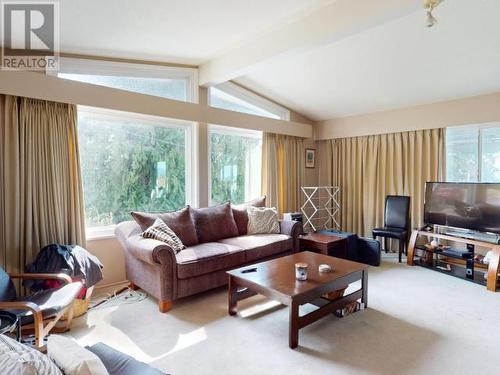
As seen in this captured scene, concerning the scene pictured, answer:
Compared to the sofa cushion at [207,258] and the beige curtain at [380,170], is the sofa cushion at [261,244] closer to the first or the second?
the sofa cushion at [207,258]

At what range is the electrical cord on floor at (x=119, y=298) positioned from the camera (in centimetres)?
303

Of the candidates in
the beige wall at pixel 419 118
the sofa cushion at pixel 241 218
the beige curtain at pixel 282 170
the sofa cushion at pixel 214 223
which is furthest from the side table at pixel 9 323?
the beige wall at pixel 419 118

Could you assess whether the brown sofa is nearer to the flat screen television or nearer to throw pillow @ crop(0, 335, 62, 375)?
throw pillow @ crop(0, 335, 62, 375)

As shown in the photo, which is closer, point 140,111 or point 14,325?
point 14,325

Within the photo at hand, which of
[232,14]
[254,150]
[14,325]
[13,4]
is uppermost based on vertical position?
[232,14]

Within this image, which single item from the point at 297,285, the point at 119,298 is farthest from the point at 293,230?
the point at 119,298

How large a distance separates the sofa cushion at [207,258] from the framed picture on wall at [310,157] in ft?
9.40

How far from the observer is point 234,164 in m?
4.89

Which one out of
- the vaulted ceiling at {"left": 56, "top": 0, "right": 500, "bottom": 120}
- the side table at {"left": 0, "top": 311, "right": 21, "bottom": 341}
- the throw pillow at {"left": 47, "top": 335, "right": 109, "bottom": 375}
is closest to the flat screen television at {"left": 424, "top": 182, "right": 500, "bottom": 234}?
→ the vaulted ceiling at {"left": 56, "top": 0, "right": 500, "bottom": 120}

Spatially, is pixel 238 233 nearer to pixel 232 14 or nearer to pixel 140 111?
pixel 140 111

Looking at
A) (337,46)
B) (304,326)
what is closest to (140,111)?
(337,46)

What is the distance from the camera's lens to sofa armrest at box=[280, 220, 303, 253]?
412 cm

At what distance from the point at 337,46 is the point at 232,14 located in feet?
4.18

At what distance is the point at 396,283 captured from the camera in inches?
141
